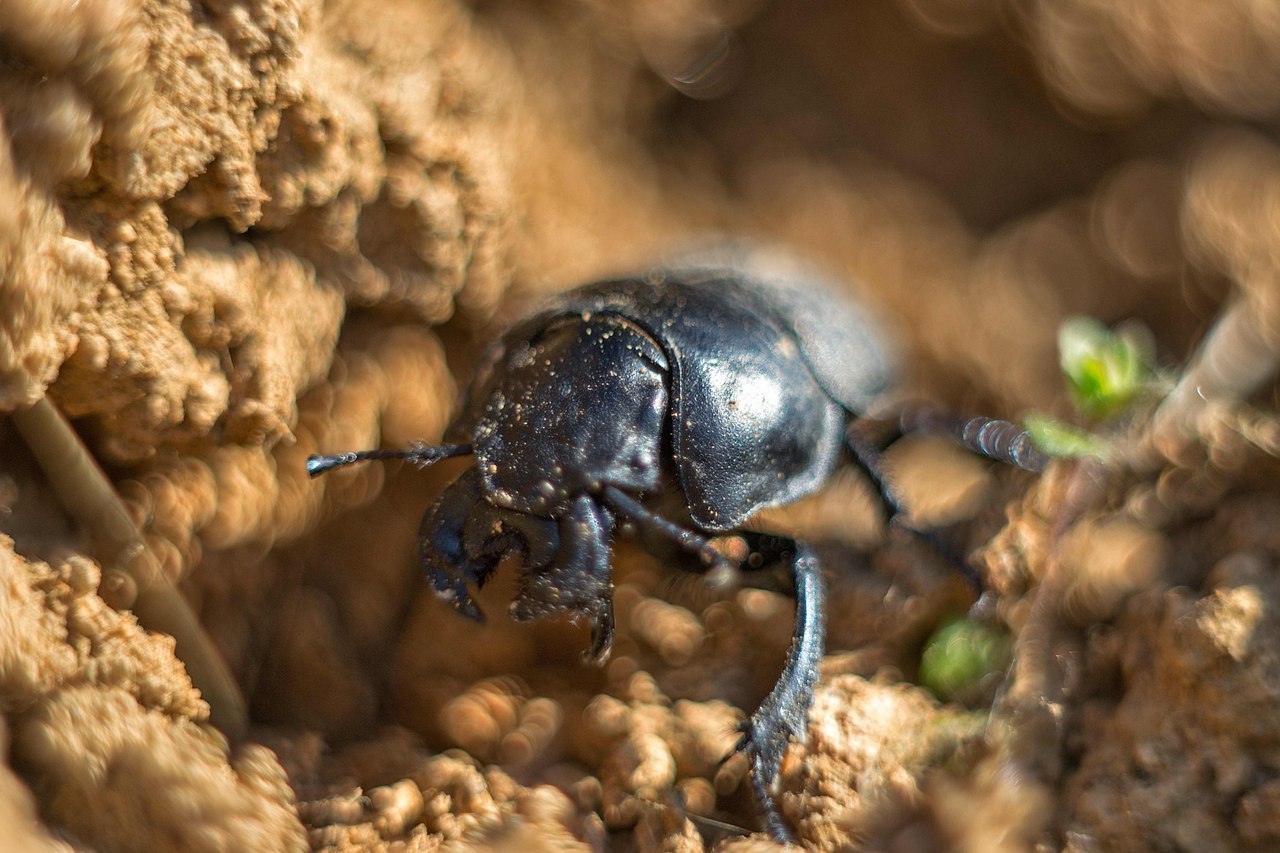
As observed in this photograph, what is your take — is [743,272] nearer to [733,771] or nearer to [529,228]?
[529,228]

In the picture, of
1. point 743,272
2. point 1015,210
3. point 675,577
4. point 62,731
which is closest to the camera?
point 62,731

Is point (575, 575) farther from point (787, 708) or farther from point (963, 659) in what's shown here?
point (963, 659)

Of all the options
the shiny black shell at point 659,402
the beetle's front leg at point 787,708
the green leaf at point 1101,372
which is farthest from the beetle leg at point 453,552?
the green leaf at point 1101,372

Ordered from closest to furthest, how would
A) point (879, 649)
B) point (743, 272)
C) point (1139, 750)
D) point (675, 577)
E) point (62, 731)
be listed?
point (62, 731) → point (1139, 750) → point (879, 649) → point (675, 577) → point (743, 272)

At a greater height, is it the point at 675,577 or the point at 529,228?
the point at 529,228

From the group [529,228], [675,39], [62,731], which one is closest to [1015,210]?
[675,39]

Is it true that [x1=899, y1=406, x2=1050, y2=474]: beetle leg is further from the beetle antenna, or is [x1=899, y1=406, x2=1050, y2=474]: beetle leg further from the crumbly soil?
the beetle antenna

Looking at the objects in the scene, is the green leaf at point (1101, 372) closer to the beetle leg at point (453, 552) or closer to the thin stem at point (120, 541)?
the beetle leg at point (453, 552)
